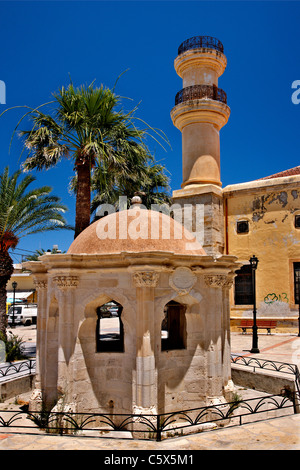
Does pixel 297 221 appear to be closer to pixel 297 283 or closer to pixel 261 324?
pixel 297 283

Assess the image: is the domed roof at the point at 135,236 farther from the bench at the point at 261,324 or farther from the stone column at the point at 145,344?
the bench at the point at 261,324

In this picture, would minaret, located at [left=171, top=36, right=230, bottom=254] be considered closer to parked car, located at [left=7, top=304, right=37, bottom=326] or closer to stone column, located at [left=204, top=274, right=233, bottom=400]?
stone column, located at [left=204, top=274, right=233, bottom=400]

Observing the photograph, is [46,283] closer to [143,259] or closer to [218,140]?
[143,259]

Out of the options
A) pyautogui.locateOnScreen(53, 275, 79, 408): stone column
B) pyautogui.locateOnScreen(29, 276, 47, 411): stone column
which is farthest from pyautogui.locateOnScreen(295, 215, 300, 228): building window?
pyautogui.locateOnScreen(53, 275, 79, 408): stone column

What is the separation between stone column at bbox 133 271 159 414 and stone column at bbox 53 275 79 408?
1463 millimetres

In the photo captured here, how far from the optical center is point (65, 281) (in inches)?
347

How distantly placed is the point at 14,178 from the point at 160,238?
8.94 m

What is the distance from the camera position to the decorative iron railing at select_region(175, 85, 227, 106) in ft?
75.0

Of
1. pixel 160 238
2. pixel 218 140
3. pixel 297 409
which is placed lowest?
pixel 297 409

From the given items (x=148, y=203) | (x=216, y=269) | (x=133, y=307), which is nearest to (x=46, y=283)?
(x=133, y=307)

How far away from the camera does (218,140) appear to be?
23.5 metres

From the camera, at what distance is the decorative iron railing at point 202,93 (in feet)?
75.0
